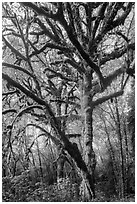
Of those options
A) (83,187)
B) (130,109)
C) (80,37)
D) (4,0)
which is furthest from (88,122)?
(130,109)

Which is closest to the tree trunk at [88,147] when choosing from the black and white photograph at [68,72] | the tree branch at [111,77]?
the black and white photograph at [68,72]

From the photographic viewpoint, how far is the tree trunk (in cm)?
523

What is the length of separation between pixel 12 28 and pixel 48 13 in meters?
3.68

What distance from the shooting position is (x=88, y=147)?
5.77 metres

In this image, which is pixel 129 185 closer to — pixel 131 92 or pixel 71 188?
pixel 131 92

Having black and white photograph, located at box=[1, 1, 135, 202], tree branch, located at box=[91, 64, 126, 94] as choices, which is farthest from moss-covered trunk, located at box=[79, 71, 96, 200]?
tree branch, located at box=[91, 64, 126, 94]

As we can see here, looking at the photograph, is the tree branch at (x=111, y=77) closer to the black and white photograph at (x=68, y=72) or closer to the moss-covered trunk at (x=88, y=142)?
the black and white photograph at (x=68, y=72)

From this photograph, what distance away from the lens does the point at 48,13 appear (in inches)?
159

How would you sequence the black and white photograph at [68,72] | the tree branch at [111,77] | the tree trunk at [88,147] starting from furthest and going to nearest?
the tree branch at [111,77] → the tree trunk at [88,147] → the black and white photograph at [68,72]

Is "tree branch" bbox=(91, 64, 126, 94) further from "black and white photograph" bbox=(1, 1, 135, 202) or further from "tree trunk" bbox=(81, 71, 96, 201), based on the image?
"tree trunk" bbox=(81, 71, 96, 201)

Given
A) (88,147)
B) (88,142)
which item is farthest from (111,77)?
(88,147)

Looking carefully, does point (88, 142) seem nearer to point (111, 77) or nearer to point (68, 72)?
point (111, 77)

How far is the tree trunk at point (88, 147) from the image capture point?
17.2ft

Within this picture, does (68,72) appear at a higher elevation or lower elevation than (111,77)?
higher
